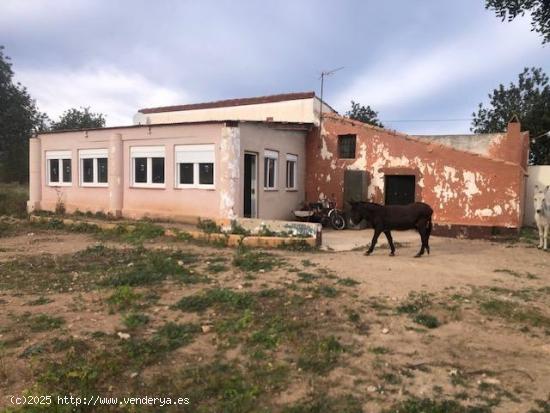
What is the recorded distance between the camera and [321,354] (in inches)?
185

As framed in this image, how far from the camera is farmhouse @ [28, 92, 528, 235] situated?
44.0ft

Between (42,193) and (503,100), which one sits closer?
(42,193)

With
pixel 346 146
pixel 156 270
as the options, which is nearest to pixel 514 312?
pixel 156 270

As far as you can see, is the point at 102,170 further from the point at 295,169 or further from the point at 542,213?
the point at 542,213

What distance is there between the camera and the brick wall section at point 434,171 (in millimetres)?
13352

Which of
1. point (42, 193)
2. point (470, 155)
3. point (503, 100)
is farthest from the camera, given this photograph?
point (503, 100)

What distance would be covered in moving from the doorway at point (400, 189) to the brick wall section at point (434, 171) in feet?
0.80

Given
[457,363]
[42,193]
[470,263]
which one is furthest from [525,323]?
[42,193]

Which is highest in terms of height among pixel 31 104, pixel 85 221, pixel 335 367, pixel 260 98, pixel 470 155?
pixel 31 104

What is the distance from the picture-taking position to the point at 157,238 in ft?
40.4

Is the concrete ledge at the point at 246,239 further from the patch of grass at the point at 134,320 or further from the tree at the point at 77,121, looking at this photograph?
the tree at the point at 77,121

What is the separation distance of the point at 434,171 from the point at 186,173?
321 inches

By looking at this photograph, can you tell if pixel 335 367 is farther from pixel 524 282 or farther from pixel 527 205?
pixel 527 205

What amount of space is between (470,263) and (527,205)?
11729 millimetres
